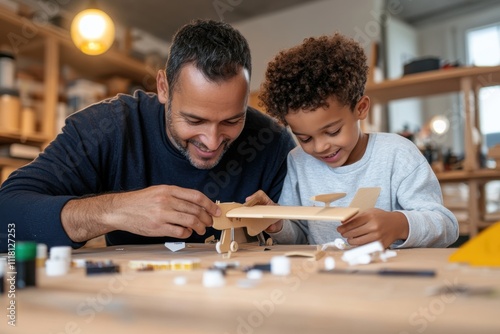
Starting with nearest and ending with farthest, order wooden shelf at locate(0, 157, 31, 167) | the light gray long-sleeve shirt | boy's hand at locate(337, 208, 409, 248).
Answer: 1. boy's hand at locate(337, 208, 409, 248)
2. the light gray long-sleeve shirt
3. wooden shelf at locate(0, 157, 31, 167)

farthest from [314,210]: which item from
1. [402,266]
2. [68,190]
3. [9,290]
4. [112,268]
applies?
[68,190]

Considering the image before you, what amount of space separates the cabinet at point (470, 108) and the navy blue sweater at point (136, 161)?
62.5 inches

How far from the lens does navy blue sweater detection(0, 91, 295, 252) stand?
4.41 ft

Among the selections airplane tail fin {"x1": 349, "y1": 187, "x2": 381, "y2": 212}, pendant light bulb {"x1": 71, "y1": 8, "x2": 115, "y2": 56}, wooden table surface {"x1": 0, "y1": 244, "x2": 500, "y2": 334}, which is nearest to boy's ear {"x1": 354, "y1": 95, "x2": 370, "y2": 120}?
airplane tail fin {"x1": 349, "y1": 187, "x2": 381, "y2": 212}

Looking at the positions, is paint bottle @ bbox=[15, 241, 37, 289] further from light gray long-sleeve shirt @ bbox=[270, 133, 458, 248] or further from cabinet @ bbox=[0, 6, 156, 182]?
cabinet @ bbox=[0, 6, 156, 182]

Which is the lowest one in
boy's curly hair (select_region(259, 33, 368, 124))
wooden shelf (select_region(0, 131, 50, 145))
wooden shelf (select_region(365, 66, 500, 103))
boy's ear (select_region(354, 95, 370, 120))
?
boy's ear (select_region(354, 95, 370, 120))

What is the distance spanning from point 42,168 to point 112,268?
0.76 m

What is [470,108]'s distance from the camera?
Result: 9.39 ft

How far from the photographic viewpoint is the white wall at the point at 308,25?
14.6 feet

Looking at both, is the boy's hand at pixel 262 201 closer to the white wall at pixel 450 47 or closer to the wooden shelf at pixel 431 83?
the wooden shelf at pixel 431 83

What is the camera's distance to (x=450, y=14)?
5320mm

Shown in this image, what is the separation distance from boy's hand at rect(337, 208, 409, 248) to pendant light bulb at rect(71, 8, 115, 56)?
2052 millimetres

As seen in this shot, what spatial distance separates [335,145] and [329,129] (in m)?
0.05

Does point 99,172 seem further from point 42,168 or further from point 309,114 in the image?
point 309,114
